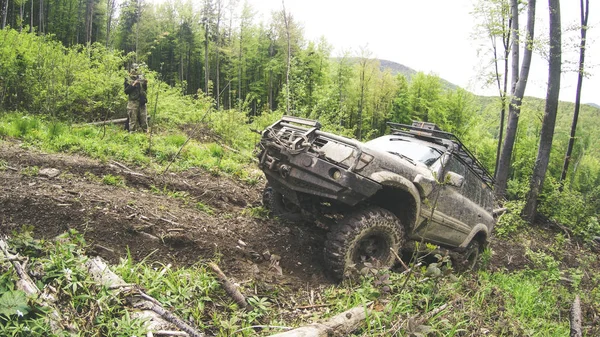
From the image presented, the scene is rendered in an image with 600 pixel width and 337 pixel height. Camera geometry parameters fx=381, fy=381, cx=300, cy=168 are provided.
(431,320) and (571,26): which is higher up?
(571,26)

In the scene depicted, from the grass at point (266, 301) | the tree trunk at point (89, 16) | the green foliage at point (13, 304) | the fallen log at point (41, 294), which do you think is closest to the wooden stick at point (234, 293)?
the grass at point (266, 301)

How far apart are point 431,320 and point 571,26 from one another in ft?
41.2

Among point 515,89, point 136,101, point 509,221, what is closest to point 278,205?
point 136,101

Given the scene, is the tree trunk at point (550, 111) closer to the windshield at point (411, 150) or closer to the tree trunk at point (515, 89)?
the tree trunk at point (515, 89)

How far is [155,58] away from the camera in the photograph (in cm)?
4869

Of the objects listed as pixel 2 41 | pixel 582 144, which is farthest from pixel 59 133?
pixel 582 144

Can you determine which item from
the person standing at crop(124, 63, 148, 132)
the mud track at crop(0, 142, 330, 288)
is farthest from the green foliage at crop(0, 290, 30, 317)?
the person standing at crop(124, 63, 148, 132)

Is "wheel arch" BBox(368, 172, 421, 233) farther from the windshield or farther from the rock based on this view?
the rock

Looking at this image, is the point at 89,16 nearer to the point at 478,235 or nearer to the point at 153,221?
the point at 153,221

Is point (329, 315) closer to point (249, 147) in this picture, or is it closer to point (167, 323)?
point (167, 323)

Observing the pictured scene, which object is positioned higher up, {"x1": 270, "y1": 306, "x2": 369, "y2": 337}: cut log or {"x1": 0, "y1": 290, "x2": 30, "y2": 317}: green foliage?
{"x1": 0, "y1": 290, "x2": 30, "y2": 317}: green foliage

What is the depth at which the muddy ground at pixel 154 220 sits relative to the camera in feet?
13.4

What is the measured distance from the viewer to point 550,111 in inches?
481

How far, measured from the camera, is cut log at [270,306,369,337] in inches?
111
